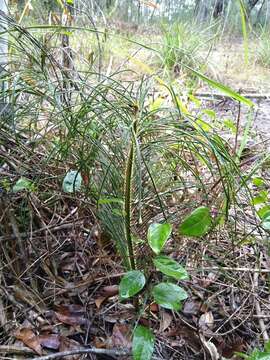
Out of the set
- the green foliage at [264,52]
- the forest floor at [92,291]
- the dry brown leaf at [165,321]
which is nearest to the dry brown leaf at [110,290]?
the forest floor at [92,291]

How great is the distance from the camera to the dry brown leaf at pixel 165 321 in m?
0.78

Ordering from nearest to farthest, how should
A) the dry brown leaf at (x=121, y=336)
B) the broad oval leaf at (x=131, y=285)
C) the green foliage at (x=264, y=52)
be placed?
the broad oval leaf at (x=131, y=285) → the dry brown leaf at (x=121, y=336) → the green foliage at (x=264, y=52)

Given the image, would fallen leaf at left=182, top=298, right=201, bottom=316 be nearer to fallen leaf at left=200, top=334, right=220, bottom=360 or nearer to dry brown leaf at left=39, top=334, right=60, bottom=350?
fallen leaf at left=200, top=334, right=220, bottom=360

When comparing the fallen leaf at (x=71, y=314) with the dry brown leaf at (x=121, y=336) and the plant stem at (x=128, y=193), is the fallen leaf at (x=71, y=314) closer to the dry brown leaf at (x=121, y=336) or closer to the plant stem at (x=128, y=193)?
the dry brown leaf at (x=121, y=336)

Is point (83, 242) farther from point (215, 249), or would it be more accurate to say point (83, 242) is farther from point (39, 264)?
point (215, 249)

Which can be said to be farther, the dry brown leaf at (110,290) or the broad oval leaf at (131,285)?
the dry brown leaf at (110,290)

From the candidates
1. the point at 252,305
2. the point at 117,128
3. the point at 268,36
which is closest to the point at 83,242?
the point at 117,128

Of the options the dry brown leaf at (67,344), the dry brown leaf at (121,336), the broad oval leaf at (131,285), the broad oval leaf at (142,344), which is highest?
the broad oval leaf at (131,285)

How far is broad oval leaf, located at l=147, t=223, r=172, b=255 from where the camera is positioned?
65 cm

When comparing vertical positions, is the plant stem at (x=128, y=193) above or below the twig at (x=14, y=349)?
above

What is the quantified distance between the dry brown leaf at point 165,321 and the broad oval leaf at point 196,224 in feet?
0.64

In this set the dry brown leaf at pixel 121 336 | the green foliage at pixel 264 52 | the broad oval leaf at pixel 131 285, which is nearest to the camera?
the broad oval leaf at pixel 131 285

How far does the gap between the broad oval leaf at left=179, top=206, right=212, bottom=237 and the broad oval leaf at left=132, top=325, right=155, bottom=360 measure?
6.9 inches

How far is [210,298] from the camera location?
2.82 feet
